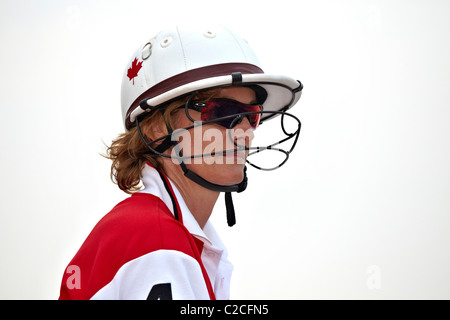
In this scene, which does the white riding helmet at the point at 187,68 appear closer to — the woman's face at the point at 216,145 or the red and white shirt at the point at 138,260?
the woman's face at the point at 216,145

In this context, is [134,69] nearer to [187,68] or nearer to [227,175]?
[187,68]

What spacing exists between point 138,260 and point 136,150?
2.69 ft

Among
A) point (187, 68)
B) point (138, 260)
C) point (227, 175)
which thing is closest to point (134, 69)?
point (187, 68)

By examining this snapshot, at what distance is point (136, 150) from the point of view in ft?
7.85

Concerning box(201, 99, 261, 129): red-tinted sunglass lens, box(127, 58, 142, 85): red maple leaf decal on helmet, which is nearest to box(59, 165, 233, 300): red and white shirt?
box(201, 99, 261, 129): red-tinted sunglass lens

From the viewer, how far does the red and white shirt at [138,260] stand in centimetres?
168

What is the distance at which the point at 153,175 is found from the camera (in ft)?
7.30

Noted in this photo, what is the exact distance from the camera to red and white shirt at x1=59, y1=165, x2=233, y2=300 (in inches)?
66.0

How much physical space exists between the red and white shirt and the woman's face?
0.30 metres

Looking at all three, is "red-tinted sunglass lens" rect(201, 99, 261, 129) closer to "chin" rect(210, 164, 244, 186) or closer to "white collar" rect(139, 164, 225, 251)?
"chin" rect(210, 164, 244, 186)

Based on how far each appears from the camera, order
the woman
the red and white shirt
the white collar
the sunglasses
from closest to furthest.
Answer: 1. the red and white shirt
2. the woman
3. the white collar
4. the sunglasses
